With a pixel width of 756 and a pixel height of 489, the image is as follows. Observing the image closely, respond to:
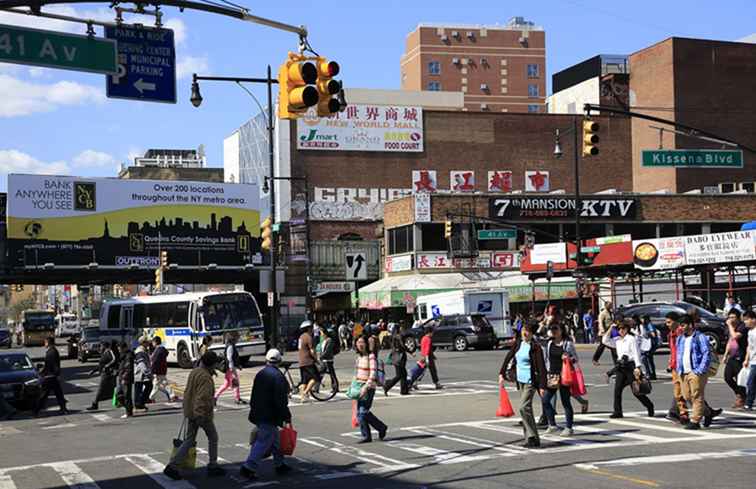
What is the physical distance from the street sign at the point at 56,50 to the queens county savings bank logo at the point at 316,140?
62.4 m

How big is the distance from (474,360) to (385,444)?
71.1ft

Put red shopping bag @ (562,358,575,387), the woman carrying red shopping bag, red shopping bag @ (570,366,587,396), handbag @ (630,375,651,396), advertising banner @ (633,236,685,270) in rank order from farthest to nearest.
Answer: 1. advertising banner @ (633,236,685,270)
2. handbag @ (630,375,651,396)
3. red shopping bag @ (570,366,587,396)
4. red shopping bag @ (562,358,575,387)
5. the woman carrying red shopping bag

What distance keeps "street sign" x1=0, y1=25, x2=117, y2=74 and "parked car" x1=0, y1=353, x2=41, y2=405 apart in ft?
42.1

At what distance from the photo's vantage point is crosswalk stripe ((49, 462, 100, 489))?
12.3 meters

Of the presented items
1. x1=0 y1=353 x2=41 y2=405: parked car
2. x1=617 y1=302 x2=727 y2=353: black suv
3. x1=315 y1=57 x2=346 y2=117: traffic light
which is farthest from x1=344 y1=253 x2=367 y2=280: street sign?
x1=315 y1=57 x2=346 y2=117: traffic light

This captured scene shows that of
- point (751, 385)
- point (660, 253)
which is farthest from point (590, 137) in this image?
point (660, 253)

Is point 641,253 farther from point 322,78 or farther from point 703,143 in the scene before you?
point 703,143

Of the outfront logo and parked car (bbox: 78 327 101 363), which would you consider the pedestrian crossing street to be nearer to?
parked car (bbox: 78 327 101 363)

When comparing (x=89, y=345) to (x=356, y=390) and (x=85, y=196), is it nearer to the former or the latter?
(x=85, y=196)

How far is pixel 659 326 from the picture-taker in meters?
34.3

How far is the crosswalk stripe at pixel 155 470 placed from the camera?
1210 cm

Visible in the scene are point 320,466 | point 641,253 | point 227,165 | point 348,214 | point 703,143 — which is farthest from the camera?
point 227,165

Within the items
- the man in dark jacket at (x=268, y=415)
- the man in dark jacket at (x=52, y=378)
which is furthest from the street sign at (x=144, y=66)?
the man in dark jacket at (x=52, y=378)

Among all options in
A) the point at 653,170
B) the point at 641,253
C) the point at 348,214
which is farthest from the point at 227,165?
the point at 641,253
